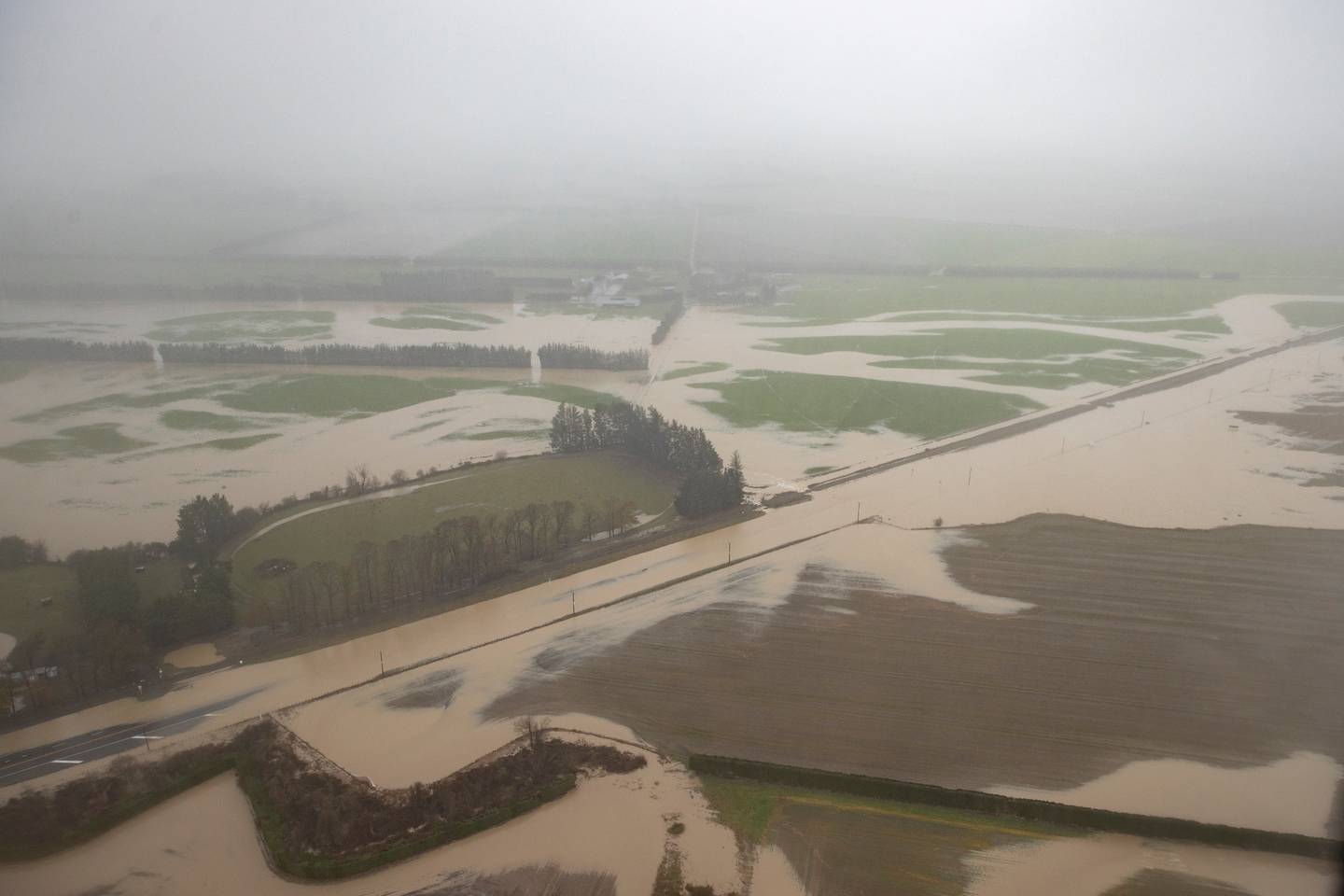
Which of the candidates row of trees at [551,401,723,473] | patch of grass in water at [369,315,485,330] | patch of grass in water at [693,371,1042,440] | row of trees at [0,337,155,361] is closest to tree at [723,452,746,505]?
row of trees at [551,401,723,473]

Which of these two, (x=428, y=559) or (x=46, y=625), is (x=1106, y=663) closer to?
(x=428, y=559)

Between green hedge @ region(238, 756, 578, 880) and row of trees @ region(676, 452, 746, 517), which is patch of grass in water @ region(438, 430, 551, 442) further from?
green hedge @ region(238, 756, 578, 880)

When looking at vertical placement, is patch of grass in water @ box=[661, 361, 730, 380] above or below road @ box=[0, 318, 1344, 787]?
above

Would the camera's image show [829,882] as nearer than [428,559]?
Yes

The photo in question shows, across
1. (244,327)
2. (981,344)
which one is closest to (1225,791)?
(981,344)

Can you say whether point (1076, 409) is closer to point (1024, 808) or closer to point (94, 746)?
point (1024, 808)

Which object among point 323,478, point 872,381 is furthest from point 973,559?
point 323,478
